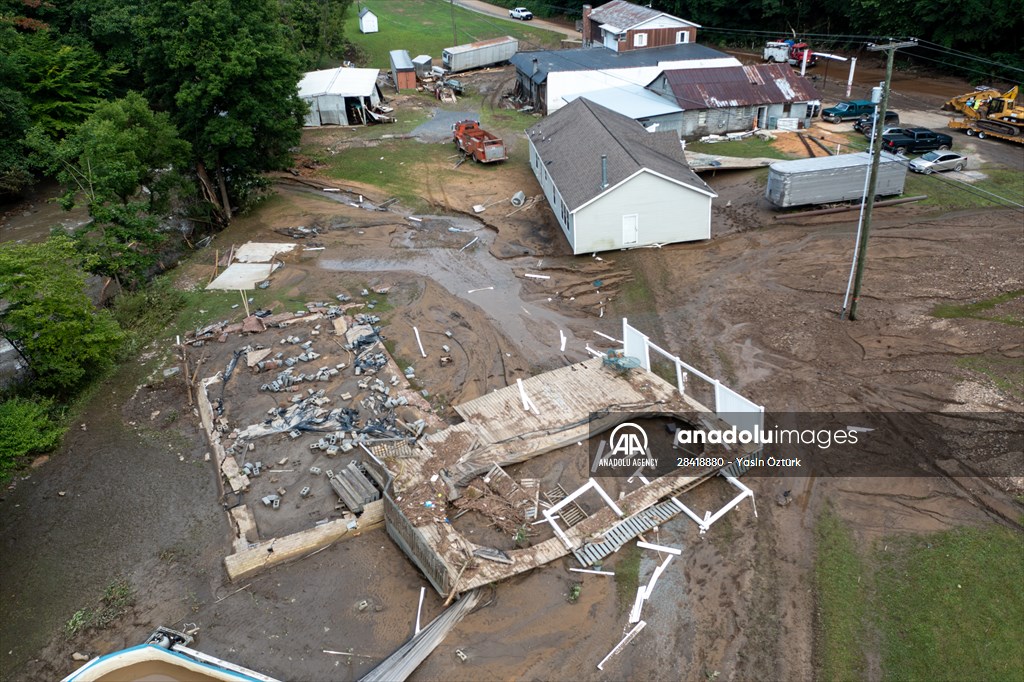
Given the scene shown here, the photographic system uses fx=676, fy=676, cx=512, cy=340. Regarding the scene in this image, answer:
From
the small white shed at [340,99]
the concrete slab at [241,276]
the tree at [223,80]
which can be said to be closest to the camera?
the concrete slab at [241,276]

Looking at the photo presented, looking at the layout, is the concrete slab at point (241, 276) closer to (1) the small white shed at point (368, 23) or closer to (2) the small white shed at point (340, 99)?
(2) the small white shed at point (340, 99)

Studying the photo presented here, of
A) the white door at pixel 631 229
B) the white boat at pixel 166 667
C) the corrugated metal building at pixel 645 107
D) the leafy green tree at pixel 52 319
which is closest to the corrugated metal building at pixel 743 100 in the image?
the corrugated metal building at pixel 645 107

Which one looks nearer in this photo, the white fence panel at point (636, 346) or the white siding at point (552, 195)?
the white fence panel at point (636, 346)

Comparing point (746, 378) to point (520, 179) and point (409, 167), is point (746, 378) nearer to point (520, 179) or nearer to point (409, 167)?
point (520, 179)

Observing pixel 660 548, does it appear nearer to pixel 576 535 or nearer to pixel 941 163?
pixel 576 535

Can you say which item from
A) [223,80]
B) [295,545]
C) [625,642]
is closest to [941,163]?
[625,642]

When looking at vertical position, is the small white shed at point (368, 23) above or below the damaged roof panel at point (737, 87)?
above

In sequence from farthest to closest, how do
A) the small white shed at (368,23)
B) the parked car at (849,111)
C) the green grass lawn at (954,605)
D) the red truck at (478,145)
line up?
1. the small white shed at (368,23)
2. the parked car at (849,111)
3. the red truck at (478,145)
4. the green grass lawn at (954,605)

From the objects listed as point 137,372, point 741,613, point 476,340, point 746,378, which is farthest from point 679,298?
point 137,372
